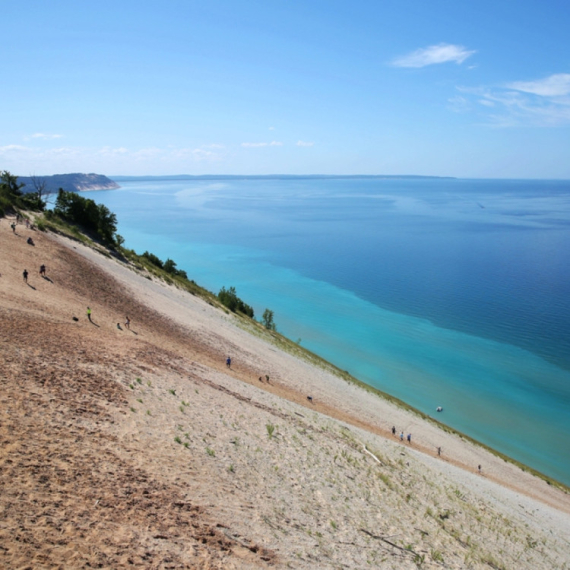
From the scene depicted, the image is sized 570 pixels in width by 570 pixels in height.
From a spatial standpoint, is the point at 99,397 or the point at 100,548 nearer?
the point at 100,548

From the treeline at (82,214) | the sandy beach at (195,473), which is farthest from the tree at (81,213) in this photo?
the sandy beach at (195,473)

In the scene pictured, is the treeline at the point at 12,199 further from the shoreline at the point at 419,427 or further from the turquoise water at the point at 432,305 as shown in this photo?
the turquoise water at the point at 432,305

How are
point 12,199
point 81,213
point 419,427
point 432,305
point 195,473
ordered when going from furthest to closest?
1. point 432,305
2. point 81,213
3. point 12,199
4. point 419,427
5. point 195,473

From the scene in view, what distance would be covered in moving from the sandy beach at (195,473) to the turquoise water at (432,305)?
52.2 ft

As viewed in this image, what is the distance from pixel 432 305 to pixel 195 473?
65744 mm

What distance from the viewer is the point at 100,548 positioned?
8734 millimetres

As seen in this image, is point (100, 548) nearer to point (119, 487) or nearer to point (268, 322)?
point (119, 487)

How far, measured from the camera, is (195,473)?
1288 cm

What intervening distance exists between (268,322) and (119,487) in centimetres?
4654

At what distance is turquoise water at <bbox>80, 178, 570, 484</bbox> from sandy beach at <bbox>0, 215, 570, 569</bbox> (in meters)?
15.9

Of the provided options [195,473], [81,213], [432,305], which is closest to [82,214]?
[81,213]

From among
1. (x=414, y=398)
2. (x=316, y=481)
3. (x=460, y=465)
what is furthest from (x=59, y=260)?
(x=414, y=398)

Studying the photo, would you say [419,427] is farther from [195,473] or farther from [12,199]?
[12,199]

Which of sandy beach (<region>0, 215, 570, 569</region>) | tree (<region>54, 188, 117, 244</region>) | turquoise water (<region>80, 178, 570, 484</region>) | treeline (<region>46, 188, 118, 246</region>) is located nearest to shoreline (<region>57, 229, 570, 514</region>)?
sandy beach (<region>0, 215, 570, 569</region>)
